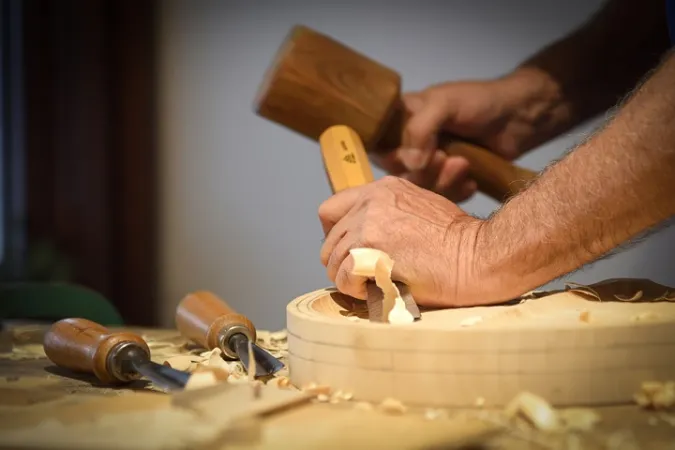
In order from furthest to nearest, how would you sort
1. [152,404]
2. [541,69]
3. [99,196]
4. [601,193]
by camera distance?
[99,196] < [541,69] < [601,193] < [152,404]

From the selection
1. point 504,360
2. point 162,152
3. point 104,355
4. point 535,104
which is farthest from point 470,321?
point 162,152

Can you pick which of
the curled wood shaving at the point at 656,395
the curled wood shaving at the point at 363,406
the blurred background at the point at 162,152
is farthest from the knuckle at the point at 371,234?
the blurred background at the point at 162,152

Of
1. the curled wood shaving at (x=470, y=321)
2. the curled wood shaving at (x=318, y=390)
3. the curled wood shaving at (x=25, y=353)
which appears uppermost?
the curled wood shaving at (x=470, y=321)

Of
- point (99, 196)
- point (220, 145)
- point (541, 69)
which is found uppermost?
point (541, 69)

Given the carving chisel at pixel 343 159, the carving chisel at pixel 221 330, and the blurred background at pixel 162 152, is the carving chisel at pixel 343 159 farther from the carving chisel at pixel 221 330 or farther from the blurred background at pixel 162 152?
the blurred background at pixel 162 152

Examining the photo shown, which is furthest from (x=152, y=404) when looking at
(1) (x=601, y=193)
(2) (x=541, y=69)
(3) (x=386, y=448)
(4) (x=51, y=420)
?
(2) (x=541, y=69)

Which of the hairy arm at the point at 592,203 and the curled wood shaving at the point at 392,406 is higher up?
the hairy arm at the point at 592,203

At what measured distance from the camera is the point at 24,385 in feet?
2.74

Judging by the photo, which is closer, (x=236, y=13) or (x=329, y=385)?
(x=329, y=385)

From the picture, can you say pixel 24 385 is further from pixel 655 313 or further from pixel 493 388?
pixel 655 313

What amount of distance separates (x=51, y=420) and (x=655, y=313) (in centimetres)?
59

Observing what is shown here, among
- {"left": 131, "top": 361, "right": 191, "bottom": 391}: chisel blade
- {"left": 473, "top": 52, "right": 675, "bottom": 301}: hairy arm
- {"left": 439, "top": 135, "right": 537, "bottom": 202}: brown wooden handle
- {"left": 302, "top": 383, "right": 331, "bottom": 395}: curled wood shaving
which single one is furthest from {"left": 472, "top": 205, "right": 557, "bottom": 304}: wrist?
{"left": 439, "top": 135, "right": 537, "bottom": 202}: brown wooden handle

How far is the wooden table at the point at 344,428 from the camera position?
1.87ft

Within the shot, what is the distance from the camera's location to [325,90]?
1.17 metres
